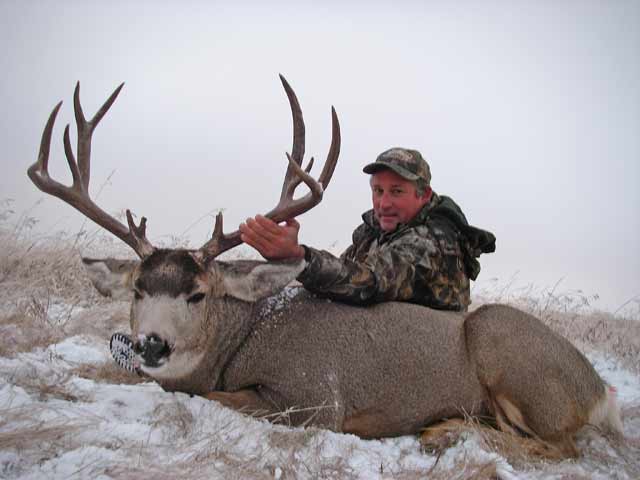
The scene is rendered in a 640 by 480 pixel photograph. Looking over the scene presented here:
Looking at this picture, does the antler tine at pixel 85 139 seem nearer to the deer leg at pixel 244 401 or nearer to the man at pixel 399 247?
the man at pixel 399 247

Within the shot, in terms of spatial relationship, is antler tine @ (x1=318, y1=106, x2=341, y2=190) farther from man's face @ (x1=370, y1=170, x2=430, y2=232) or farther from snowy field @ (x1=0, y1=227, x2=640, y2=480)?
snowy field @ (x1=0, y1=227, x2=640, y2=480)

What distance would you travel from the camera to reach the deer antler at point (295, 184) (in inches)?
148

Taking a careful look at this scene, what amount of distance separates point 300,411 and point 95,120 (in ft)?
8.21

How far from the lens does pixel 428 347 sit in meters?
3.94

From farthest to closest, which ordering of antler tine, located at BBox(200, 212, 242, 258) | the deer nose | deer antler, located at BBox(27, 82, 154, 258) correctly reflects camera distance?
1. deer antler, located at BBox(27, 82, 154, 258)
2. antler tine, located at BBox(200, 212, 242, 258)
3. the deer nose

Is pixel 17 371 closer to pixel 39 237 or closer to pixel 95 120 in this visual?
pixel 95 120


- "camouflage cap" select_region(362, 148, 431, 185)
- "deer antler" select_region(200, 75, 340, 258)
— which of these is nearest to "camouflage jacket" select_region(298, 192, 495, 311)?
"camouflage cap" select_region(362, 148, 431, 185)

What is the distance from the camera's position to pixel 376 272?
3.99 metres

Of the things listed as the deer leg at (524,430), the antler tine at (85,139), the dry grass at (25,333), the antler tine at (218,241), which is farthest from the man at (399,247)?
the dry grass at (25,333)

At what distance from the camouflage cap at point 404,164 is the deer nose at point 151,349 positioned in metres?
2.48

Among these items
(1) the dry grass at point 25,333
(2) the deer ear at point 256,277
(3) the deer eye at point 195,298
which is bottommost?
(1) the dry grass at point 25,333

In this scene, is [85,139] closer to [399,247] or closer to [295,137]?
[295,137]

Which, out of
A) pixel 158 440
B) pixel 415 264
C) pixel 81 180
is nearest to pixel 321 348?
pixel 415 264

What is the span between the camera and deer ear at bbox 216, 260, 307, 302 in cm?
360
